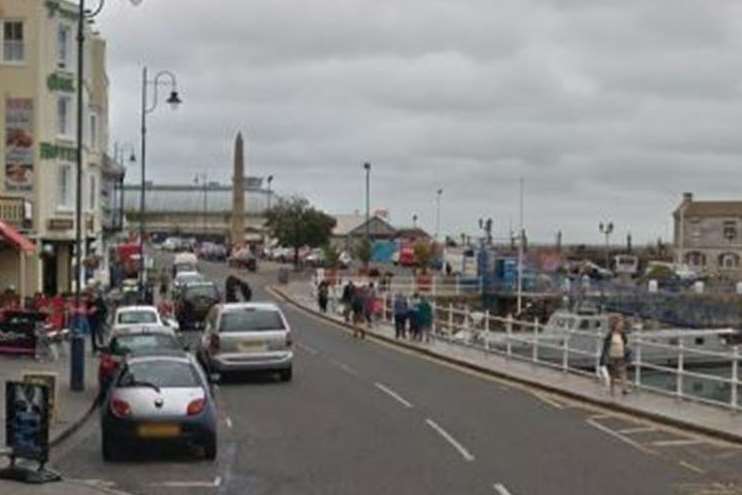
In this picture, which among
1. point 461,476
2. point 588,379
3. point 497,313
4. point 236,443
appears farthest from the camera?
point 497,313

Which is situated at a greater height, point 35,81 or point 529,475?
point 35,81

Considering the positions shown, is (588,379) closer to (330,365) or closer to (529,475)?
(330,365)

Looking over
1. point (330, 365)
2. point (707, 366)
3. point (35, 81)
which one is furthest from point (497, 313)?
point (330, 365)

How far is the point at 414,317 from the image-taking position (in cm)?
4841

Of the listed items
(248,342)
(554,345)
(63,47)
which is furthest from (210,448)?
(63,47)

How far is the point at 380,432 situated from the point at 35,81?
126 feet

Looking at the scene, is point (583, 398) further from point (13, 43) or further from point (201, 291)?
point (13, 43)

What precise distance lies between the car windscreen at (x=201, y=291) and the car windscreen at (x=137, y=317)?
17.2m

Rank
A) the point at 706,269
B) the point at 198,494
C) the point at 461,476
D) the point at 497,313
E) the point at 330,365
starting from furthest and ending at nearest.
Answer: the point at 706,269
the point at 497,313
the point at 330,365
the point at 461,476
the point at 198,494

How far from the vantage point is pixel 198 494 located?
1662 centimetres

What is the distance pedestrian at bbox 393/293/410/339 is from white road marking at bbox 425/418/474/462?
79.7 feet

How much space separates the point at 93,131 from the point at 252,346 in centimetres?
4026

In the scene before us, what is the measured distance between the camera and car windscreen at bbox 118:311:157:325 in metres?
38.4

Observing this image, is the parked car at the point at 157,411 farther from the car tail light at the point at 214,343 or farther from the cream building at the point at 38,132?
the cream building at the point at 38,132
